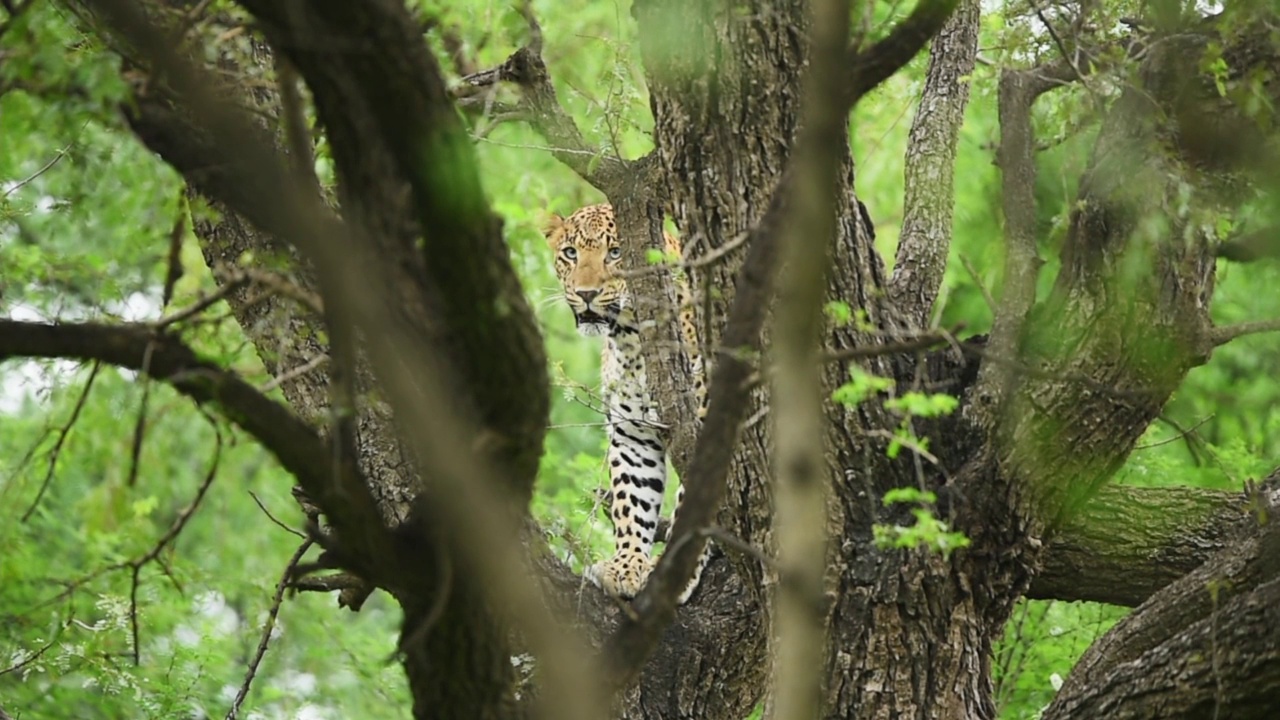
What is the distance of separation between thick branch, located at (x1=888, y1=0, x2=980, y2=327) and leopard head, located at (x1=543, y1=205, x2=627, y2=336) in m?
2.51

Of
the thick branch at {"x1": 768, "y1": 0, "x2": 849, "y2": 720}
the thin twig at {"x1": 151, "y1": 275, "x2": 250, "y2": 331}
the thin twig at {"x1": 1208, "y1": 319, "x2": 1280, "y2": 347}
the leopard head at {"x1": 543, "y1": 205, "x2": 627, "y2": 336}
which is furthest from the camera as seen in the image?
the leopard head at {"x1": 543, "y1": 205, "x2": 627, "y2": 336}

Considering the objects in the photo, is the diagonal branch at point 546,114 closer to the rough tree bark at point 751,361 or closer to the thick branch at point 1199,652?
the rough tree bark at point 751,361

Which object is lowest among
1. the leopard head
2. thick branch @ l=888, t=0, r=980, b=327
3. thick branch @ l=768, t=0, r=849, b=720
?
thick branch @ l=768, t=0, r=849, b=720

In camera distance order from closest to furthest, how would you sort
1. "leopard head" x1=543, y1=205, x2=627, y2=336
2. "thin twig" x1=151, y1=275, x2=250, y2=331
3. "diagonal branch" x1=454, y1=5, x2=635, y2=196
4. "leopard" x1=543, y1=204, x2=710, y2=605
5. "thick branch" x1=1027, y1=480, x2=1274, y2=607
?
"thin twig" x1=151, y1=275, x2=250, y2=331 → "thick branch" x1=1027, y1=480, x2=1274, y2=607 → "diagonal branch" x1=454, y1=5, x2=635, y2=196 → "leopard" x1=543, y1=204, x2=710, y2=605 → "leopard head" x1=543, y1=205, x2=627, y2=336

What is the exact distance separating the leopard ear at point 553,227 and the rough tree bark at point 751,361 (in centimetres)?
292

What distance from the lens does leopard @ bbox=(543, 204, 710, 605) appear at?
746 cm

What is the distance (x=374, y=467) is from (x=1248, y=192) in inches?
113

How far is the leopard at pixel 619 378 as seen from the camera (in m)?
7.46

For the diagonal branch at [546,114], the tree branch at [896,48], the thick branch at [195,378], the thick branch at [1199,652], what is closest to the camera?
the thick branch at [195,378]

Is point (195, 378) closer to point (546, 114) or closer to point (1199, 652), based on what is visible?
point (1199, 652)

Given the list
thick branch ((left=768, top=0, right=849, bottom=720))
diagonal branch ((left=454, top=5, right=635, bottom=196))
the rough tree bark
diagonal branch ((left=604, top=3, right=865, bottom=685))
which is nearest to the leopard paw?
the rough tree bark

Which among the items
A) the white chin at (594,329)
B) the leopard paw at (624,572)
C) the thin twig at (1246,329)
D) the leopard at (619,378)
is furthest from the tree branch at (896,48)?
the white chin at (594,329)

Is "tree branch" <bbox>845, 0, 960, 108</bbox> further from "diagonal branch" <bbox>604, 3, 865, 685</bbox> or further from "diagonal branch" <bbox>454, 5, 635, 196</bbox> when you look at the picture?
"diagonal branch" <bbox>454, 5, 635, 196</bbox>

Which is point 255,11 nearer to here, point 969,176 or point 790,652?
point 790,652
